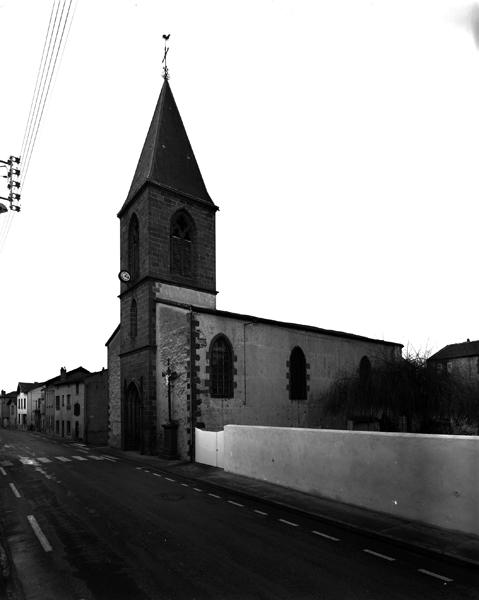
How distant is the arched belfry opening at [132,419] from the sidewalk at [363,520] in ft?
34.9

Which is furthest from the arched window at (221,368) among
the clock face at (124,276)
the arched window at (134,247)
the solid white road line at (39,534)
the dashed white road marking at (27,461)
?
the solid white road line at (39,534)

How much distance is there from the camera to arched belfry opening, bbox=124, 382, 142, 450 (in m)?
25.6

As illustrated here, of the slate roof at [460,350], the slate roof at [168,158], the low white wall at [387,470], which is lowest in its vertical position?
the low white wall at [387,470]

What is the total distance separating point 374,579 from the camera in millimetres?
6547

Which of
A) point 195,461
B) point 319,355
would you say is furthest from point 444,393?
point 195,461

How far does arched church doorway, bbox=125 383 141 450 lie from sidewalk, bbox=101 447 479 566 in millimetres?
10665

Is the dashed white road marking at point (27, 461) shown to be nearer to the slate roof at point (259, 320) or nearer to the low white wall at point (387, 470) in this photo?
the slate roof at point (259, 320)

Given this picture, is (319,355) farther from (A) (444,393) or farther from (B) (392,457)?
(B) (392,457)

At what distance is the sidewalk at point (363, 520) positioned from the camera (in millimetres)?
7652

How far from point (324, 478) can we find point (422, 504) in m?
3.04

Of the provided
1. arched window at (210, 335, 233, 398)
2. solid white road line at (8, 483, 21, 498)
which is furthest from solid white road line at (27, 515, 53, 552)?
arched window at (210, 335, 233, 398)

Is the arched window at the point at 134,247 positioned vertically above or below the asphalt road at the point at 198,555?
above

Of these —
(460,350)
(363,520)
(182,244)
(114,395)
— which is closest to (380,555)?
(363,520)

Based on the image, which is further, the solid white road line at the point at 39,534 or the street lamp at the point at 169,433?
the street lamp at the point at 169,433
